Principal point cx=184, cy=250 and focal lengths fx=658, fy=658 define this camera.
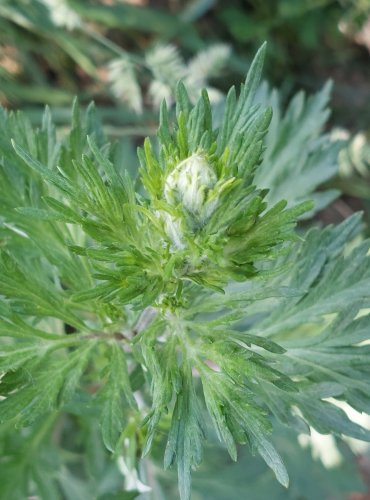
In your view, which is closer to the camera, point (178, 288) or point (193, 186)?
point (193, 186)

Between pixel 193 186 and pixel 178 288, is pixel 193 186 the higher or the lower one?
the higher one

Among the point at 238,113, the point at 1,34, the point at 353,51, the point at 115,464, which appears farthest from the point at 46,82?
the point at 238,113

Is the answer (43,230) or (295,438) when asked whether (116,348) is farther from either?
(295,438)

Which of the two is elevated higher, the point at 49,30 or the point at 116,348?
the point at 49,30

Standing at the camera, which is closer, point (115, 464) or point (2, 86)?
point (115, 464)

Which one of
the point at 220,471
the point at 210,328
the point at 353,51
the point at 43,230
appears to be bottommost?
the point at 220,471

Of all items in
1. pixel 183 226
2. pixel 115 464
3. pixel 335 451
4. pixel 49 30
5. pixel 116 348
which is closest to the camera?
pixel 183 226
